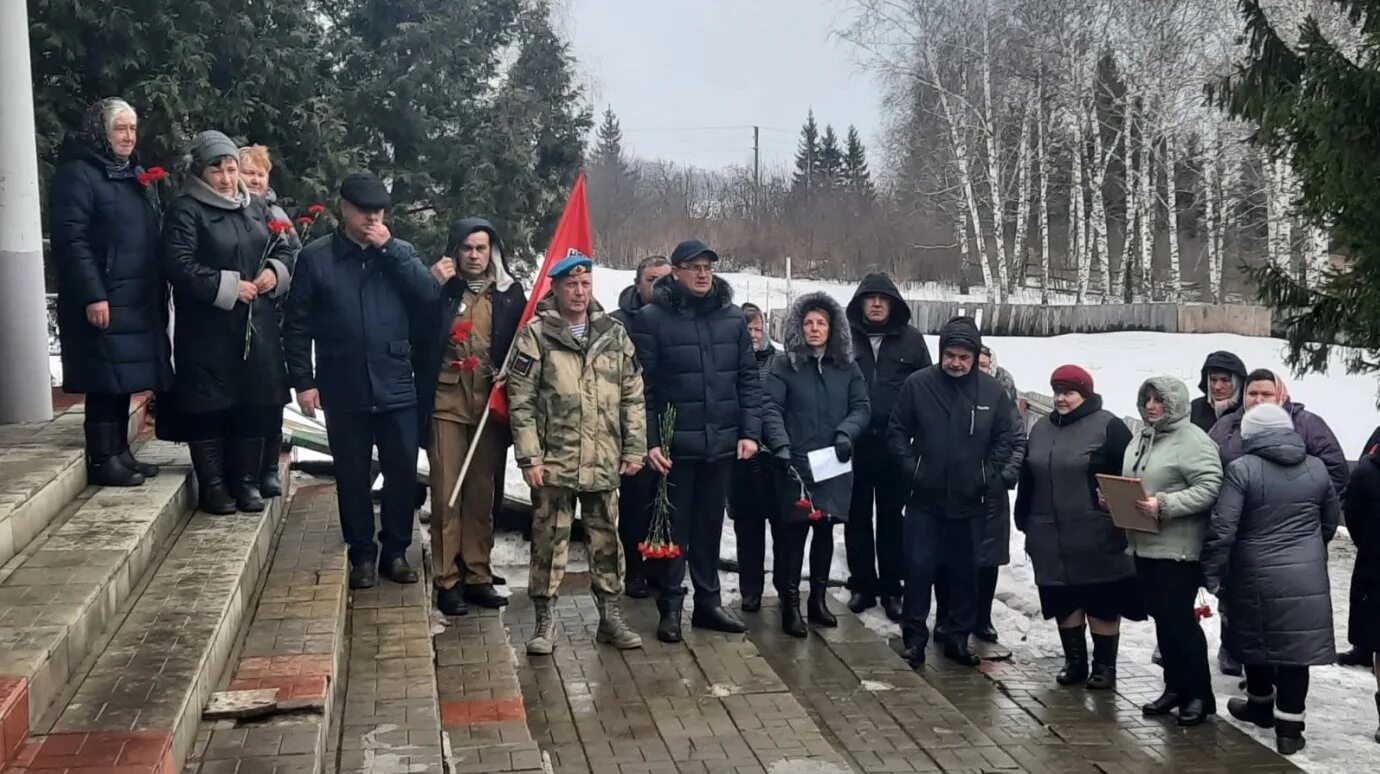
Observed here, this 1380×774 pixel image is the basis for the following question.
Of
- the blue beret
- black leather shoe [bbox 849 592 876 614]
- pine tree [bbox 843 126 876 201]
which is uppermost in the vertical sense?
pine tree [bbox 843 126 876 201]

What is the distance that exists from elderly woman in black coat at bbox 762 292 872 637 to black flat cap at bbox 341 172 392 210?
2212 millimetres

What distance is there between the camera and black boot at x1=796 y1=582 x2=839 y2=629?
22.4 feet

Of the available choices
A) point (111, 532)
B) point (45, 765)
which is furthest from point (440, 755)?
point (111, 532)

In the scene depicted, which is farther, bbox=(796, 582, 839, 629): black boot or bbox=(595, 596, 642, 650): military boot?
bbox=(796, 582, 839, 629): black boot

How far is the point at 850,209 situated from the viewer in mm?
46750

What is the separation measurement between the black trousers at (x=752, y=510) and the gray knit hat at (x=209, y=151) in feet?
9.50

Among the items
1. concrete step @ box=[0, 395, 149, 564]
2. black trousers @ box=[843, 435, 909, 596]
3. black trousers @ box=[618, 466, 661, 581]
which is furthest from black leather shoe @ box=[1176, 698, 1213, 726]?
concrete step @ box=[0, 395, 149, 564]

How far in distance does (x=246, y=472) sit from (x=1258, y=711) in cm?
466

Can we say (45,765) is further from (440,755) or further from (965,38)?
(965,38)

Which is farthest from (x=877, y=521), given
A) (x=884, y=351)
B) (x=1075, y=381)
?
(x=1075, y=381)

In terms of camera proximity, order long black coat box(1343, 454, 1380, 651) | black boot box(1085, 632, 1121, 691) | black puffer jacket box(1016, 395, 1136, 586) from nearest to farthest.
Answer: long black coat box(1343, 454, 1380, 651) < black puffer jacket box(1016, 395, 1136, 586) < black boot box(1085, 632, 1121, 691)

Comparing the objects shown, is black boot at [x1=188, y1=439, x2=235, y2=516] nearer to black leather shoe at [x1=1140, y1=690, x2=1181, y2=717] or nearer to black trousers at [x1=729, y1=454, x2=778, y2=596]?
black trousers at [x1=729, y1=454, x2=778, y2=596]

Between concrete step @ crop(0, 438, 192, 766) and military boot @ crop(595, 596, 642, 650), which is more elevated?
concrete step @ crop(0, 438, 192, 766)

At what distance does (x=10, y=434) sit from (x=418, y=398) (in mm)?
2078
